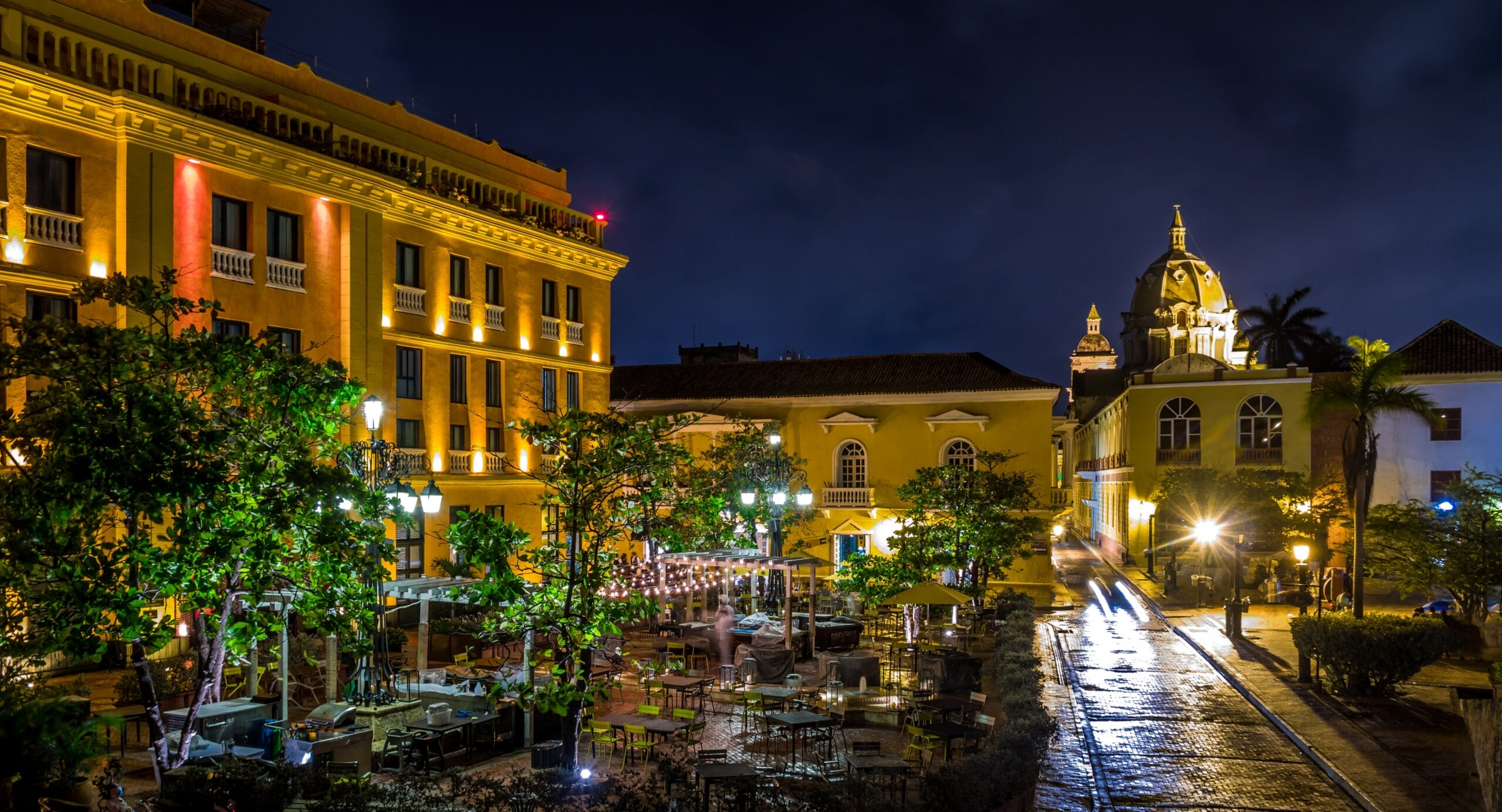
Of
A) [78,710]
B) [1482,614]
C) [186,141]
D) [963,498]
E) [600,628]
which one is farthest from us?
[963,498]

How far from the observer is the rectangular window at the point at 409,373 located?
27094 millimetres

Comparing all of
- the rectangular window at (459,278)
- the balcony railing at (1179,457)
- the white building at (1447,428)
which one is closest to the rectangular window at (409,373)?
the rectangular window at (459,278)

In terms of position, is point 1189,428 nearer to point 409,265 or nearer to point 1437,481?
point 1437,481

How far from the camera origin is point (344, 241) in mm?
25078

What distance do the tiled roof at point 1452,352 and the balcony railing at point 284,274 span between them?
39.7 metres

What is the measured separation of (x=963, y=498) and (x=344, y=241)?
1692cm

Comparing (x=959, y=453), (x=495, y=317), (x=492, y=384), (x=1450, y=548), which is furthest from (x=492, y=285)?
(x=1450, y=548)

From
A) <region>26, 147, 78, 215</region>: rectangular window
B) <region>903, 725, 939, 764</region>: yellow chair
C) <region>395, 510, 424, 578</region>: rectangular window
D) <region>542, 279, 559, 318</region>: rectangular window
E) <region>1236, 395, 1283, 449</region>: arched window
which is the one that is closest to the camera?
<region>903, 725, 939, 764</region>: yellow chair

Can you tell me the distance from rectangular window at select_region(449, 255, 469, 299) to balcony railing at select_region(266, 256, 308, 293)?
4.85m

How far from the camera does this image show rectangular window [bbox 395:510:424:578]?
1030 inches

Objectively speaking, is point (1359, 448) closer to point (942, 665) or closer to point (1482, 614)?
point (1482, 614)

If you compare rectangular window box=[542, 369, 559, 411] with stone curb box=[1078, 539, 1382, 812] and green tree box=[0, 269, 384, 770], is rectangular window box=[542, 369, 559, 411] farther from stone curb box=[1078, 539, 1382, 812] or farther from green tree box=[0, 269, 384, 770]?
green tree box=[0, 269, 384, 770]

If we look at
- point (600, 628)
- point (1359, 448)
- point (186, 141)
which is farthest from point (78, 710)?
point (1359, 448)

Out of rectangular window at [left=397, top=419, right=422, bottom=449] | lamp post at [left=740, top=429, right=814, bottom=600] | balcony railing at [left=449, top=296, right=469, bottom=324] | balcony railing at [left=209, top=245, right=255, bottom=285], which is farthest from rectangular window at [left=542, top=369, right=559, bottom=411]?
balcony railing at [left=209, top=245, right=255, bottom=285]
